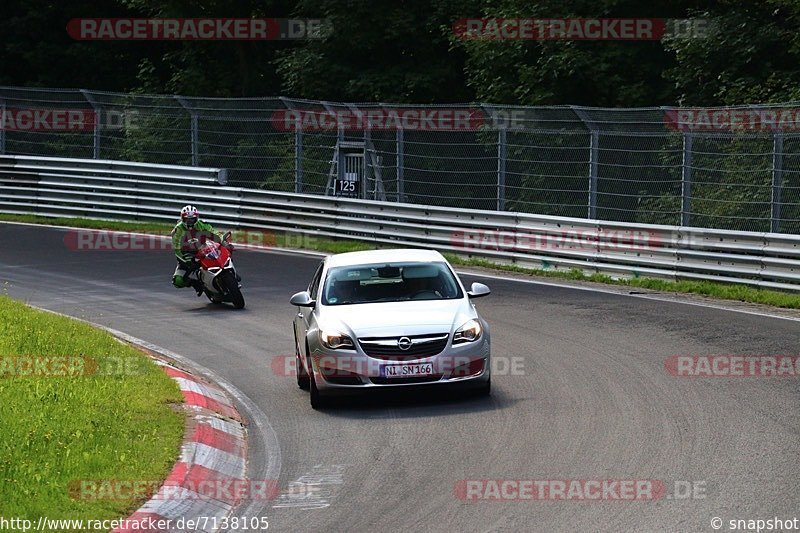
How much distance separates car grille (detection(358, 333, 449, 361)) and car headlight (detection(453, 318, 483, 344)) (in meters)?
0.11

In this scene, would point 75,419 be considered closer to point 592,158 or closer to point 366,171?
point 592,158

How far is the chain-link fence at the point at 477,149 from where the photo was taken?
20672 mm

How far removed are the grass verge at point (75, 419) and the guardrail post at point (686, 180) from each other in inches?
381

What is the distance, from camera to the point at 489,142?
24969 mm

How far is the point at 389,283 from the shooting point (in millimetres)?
13523

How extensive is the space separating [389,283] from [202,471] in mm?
4159

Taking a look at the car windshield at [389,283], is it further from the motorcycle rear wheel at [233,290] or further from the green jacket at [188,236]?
the green jacket at [188,236]

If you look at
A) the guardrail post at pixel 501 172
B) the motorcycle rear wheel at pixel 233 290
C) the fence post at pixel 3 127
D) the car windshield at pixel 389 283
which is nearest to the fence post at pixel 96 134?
the fence post at pixel 3 127

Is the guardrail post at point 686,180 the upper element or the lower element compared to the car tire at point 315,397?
upper

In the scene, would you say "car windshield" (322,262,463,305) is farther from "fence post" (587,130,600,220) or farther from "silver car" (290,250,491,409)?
"fence post" (587,130,600,220)

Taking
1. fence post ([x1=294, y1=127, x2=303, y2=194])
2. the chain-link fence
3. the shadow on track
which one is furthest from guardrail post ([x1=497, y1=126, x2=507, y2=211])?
the shadow on track

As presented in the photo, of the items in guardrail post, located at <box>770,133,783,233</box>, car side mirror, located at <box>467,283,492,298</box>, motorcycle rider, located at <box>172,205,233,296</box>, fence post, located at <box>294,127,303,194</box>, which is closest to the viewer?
car side mirror, located at <box>467,283,492,298</box>

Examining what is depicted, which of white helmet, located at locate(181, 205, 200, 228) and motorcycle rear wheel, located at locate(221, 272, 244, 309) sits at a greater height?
white helmet, located at locate(181, 205, 200, 228)

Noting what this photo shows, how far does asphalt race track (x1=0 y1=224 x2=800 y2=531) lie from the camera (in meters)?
8.58
